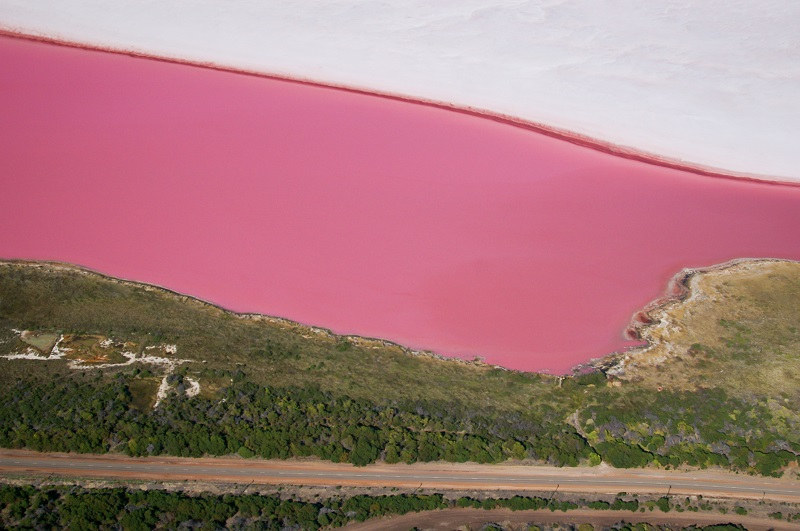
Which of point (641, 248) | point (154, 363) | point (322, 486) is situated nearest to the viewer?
point (322, 486)

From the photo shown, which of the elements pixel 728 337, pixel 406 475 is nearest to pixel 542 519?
pixel 406 475

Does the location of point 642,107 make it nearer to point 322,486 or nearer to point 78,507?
point 322,486

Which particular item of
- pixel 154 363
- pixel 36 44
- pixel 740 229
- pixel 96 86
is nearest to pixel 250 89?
pixel 96 86

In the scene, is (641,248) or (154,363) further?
(641,248)

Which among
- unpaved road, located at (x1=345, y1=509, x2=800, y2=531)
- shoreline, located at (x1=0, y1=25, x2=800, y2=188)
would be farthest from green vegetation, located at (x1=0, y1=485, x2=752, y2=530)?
shoreline, located at (x1=0, y1=25, x2=800, y2=188)

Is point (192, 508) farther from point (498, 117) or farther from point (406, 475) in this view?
point (498, 117)

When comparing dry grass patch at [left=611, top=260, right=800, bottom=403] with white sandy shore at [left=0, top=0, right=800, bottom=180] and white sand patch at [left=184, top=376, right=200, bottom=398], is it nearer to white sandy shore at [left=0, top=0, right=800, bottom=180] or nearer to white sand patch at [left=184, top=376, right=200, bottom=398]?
white sandy shore at [left=0, top=0, right=800, bottom=180]

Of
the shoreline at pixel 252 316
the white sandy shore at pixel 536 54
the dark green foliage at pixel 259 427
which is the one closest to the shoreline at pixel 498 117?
the white sandy shore at pixel 536 54
